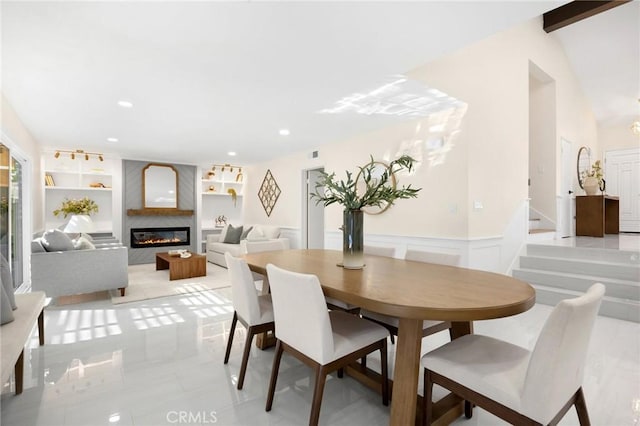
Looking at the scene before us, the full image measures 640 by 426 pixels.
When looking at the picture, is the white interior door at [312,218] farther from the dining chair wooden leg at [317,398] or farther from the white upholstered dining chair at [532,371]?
the white upholstered dining chair at [532,371]

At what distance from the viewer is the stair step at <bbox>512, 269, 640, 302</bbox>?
3443mm

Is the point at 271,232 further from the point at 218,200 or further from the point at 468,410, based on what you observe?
the point at 468,410

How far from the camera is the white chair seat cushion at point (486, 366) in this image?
121 centimetres

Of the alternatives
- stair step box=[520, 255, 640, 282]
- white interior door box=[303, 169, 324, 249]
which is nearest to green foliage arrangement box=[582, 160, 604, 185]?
stair step box=[520, 255, 640, 282]

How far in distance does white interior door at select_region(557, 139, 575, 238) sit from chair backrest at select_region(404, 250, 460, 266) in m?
4.45

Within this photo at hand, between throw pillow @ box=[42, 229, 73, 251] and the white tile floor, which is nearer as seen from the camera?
the white tile floor

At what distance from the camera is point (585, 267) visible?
3.92 m

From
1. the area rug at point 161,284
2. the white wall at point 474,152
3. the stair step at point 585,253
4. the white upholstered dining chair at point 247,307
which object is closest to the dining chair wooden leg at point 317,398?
the white upholstered dining chair at point 247,307

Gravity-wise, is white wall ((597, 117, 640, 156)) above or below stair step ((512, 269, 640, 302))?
above

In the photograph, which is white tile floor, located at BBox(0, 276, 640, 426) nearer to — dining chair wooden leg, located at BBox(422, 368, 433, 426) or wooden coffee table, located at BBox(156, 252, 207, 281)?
dining chair wooden leg, located at BBox(422, 368, 433, 426)

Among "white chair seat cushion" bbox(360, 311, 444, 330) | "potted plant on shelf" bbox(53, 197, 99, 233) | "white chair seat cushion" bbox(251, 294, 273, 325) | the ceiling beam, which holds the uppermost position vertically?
the ceiling beam

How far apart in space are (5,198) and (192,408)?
163 inches

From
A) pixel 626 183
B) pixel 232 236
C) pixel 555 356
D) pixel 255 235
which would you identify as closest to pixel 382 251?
pixel 555 356

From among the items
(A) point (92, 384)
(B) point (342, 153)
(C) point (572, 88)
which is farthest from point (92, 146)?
(C) point (572, 88)
